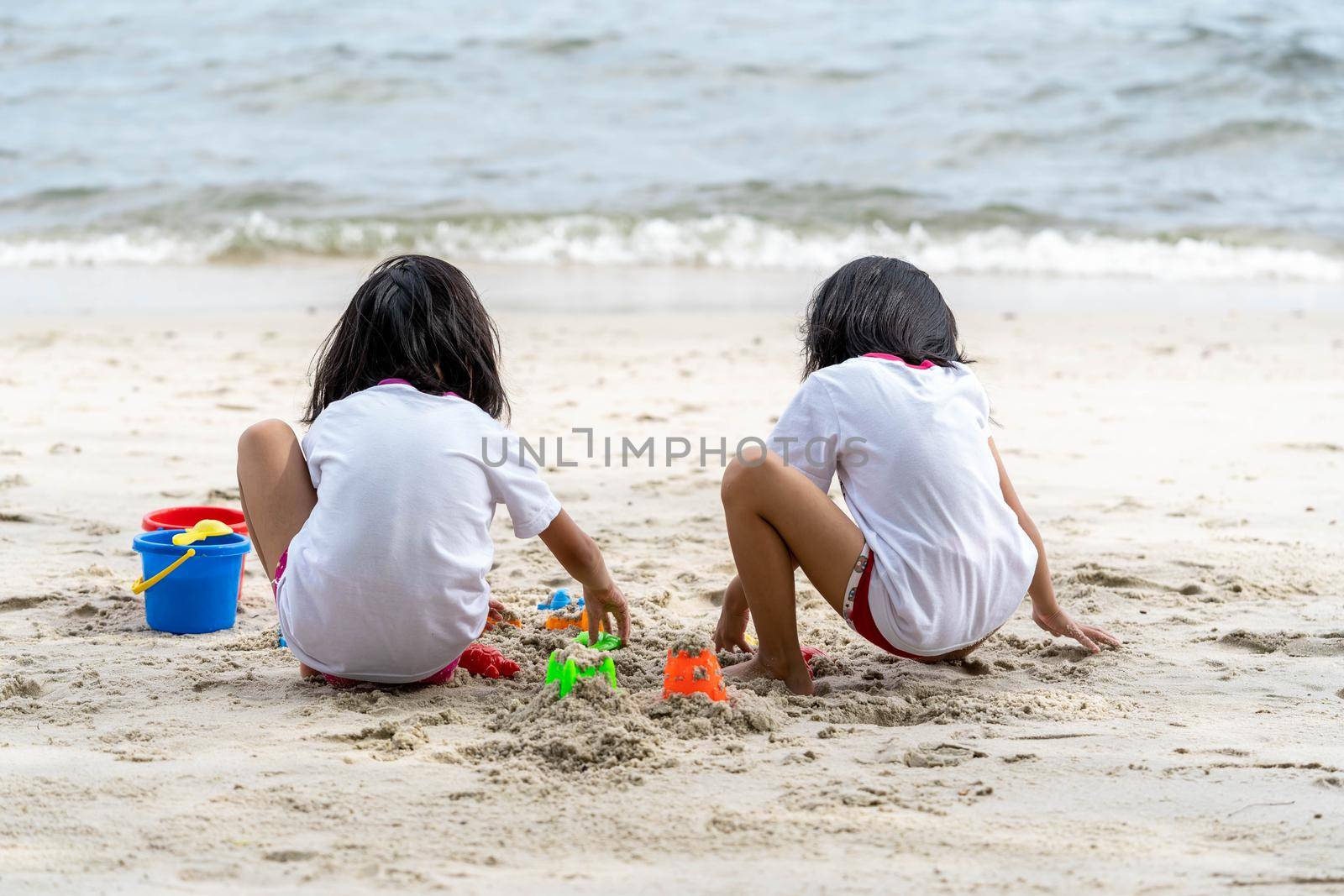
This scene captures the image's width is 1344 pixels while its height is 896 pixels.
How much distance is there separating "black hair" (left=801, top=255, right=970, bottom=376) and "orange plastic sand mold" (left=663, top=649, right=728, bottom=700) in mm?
768

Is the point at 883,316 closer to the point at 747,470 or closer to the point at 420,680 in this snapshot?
the point at 747,470

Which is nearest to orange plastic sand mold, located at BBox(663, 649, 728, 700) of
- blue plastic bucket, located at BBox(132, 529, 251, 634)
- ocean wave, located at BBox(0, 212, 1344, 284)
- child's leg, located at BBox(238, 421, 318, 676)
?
child's leg, located at BBox(238, 421, 318, 676)

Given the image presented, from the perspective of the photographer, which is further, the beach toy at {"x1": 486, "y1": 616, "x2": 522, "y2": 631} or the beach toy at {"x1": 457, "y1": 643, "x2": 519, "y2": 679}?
the beach toy at {"x1": 486, "y1": 616, "x2": 522, "y2": 631}

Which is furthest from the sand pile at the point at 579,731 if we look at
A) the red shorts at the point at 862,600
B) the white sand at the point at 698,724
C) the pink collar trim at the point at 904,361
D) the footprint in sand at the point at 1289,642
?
the footprint in sand at the point at 1289,642

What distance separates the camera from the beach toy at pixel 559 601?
3.18 metres

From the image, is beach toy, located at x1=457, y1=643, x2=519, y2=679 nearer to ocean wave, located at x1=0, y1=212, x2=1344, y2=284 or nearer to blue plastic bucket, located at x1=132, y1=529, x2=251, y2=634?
blue plastic bucket, located at x1=132, y1=529, x2=251, y2=634

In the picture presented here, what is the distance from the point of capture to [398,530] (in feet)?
7.95

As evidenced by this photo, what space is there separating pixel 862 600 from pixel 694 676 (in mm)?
401

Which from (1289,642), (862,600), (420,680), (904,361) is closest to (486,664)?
(420,680)

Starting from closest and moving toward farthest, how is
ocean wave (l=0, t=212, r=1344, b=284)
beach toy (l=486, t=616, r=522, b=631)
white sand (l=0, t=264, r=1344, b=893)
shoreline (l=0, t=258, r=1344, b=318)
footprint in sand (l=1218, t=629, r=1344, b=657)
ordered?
1. white sand (l=0, t=264, r=1344, b=893)
2. footprint in sand (l=1218, t=629, r=1344, b=657)
3. beach toy (l=486, t=616, r=522, b=631)
4. shoreline (l=0, t=258, r=1344, b=318)
5. ocean wave (l=0, t=212, r=1344, b=284)

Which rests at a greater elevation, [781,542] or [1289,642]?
[781,542]

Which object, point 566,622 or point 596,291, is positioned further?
point 596,291

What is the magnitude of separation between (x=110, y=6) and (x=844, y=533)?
19.0 m

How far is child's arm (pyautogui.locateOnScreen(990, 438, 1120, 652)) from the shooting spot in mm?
2793
